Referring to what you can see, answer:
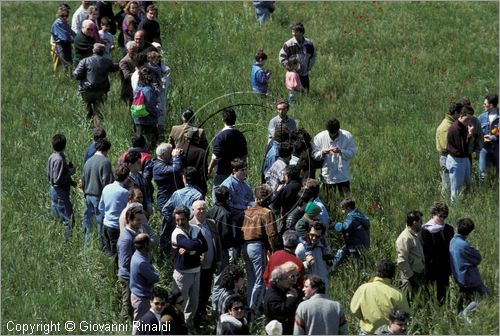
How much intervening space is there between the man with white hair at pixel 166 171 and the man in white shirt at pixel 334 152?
7.22 feet

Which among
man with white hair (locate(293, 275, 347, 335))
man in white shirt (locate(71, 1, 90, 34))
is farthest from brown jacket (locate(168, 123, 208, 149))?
man in white shirt (locate(71, 1, 90, 34))

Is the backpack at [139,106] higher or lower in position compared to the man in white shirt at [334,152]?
higher

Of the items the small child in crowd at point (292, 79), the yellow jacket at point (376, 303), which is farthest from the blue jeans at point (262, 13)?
the yellow jacket at point (376, 303)

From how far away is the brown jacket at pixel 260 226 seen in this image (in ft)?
47.0

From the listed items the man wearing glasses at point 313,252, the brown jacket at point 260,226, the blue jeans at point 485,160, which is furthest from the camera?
the blue jeans at point 485,160

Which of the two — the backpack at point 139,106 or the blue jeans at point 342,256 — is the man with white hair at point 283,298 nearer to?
the blue jeans at point 342,256

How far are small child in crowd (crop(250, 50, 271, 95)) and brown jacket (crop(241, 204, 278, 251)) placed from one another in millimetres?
6117

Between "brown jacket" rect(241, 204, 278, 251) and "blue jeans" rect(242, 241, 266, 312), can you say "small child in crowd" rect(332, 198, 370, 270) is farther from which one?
"blue jeans" rect(242, 241, 266, 312)

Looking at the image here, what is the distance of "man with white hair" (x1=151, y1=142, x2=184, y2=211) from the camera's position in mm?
15633

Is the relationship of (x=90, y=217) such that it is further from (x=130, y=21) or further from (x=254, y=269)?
(x=130, y=21)

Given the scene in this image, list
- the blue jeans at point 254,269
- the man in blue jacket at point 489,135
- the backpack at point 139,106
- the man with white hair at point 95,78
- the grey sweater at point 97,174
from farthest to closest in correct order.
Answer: the man with white hair at point 95,78 → the man in blue jacket at point 489,135 → the backpack at point 139,106 → the grey sweater at point 97,174 → the blue jeans at point 254,269

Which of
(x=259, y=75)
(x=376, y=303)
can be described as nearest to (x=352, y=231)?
Result: (x=376, y=303)

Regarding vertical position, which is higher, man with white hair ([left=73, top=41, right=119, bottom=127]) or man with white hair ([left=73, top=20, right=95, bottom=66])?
man with white hair ([left=73, top=20, right=95, bottom=66])

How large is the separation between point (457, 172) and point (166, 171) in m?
4.96
